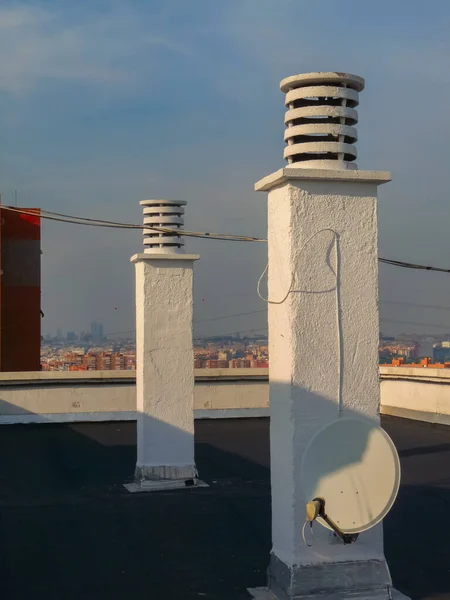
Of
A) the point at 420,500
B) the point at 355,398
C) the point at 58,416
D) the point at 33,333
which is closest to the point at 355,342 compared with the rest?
the point at 355,398

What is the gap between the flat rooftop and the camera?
6.97m

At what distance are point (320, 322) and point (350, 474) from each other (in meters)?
1.05

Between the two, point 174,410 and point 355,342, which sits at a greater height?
point 355,342

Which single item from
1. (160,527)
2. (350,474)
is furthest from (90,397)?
(350,474)

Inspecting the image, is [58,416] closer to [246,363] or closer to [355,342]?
[246,363]

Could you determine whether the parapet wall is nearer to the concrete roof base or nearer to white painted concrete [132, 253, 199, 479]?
white painted concrete [132, 253, 199, 479]

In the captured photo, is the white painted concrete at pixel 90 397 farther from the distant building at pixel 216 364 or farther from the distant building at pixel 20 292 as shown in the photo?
the distant building at pixel 20 292

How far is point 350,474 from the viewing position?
5855 millimetres

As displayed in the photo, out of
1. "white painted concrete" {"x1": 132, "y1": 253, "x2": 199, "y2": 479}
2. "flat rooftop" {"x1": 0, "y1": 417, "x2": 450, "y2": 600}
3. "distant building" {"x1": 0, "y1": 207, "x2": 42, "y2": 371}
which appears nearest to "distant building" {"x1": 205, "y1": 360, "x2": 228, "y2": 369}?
"flat rooftop" {"x1": 0, "y1": 417, "x2": 450, "y2": 600}

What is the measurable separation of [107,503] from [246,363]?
10691 millimetres

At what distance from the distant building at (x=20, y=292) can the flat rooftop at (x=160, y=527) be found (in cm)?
1563

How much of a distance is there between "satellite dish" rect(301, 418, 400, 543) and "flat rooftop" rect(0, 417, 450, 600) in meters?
1.13

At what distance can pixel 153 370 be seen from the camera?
457 inches

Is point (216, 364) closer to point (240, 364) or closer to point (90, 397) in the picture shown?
point (240, 364)
